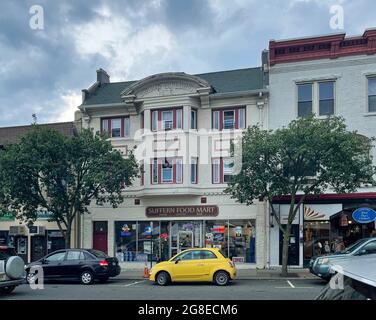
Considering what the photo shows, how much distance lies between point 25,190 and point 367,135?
55.6 feet

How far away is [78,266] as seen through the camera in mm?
17172

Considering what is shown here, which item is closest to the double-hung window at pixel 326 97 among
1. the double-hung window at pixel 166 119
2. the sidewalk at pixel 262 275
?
the double-hung window at pixel 166 119

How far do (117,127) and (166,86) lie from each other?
3.85 m

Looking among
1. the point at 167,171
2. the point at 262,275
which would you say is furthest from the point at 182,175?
the point at 262,275

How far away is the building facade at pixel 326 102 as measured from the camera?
21703mm

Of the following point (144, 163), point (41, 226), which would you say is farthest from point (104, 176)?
point (41, 226)

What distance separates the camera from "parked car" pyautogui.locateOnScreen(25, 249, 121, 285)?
671 inches

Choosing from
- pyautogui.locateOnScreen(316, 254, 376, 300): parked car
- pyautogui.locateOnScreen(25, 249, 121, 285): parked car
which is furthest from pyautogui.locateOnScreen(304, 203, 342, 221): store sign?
pyautogui.locateOnScreen(316, 254, 376, 300): parked car

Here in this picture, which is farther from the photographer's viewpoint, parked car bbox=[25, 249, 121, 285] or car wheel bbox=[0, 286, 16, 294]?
parked car bbox=[25, 249, 121, 285]

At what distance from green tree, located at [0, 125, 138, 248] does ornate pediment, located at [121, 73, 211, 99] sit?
420 cm

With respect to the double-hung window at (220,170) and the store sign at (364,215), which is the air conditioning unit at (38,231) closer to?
the double-hung window at (220,170)

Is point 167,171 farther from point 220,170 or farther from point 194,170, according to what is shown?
point 220,170

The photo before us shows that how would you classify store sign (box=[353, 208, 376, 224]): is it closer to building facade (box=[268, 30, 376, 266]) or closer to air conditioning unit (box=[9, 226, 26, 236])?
building facade (box=[268, 30, 376, 266])

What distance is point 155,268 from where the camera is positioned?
16531 millimetres
